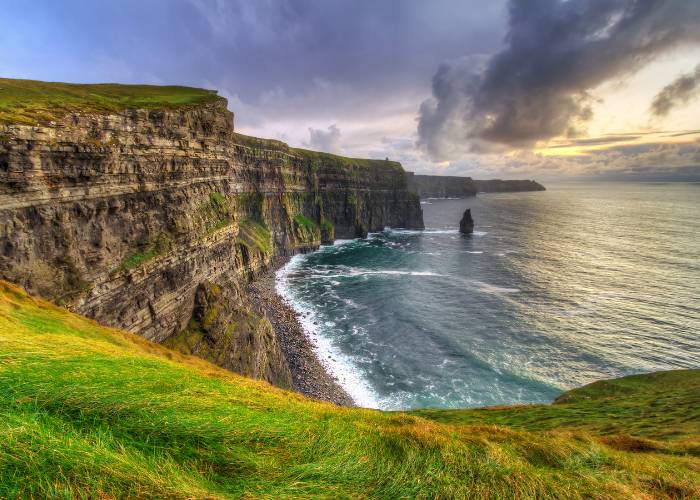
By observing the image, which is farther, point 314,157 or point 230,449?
point 314,157

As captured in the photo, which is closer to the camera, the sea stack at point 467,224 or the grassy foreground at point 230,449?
the grassy foreground at point 230,449

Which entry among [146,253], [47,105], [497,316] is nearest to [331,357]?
[146,253]

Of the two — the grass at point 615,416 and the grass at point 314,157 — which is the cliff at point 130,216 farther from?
the grass at point 314,157

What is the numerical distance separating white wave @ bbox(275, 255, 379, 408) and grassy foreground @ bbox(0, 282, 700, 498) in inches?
1060

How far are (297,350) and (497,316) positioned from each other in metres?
32.6

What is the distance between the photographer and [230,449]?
6.60 meters

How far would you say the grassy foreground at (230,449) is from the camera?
4.77 metres

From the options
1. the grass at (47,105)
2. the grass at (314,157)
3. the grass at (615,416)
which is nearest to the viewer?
the grass at (615,416)

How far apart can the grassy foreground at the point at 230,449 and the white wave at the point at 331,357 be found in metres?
26.9

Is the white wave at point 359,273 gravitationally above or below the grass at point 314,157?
below

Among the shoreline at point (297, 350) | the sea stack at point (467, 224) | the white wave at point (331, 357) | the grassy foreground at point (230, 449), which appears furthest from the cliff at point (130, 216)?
the sea stack at point (467, 224)

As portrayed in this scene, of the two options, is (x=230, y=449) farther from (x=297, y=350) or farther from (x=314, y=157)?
(x=314, y=157)

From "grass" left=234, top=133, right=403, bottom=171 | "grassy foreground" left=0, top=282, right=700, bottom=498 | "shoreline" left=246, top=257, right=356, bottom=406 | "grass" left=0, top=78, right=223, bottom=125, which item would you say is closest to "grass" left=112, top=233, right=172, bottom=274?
"grass" left=0, top=78, right=223, bottom=125

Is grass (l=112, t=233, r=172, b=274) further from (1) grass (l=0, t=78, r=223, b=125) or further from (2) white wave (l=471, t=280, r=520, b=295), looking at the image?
(2) white wave (l=471, t=280, r=520, b=295)
